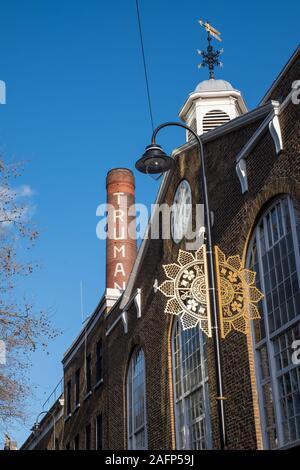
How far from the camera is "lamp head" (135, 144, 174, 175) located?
13.6 meters

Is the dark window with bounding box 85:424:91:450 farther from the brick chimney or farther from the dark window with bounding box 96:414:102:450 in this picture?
the brick chimney

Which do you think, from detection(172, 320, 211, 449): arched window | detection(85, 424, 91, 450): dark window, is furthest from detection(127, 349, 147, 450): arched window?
detection(85, 424, 91, 450): dark window

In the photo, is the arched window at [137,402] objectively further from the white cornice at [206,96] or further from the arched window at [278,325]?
the white cornice at [206,96]

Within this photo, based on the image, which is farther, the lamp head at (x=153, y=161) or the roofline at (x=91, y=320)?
the roofline at (x=91, y=320)

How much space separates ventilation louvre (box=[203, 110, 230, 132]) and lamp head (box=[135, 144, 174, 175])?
14425 mm

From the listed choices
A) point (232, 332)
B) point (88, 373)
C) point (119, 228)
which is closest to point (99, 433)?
point (88, 373)

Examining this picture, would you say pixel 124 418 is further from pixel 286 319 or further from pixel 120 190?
pixel 120 190

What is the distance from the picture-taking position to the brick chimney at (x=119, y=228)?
41688 mm

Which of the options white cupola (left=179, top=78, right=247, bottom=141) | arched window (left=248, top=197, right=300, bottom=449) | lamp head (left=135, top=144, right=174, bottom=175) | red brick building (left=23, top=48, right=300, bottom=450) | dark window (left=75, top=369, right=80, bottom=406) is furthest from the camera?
dark window (left=75, top=369, right=80, bottom=406)

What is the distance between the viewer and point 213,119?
2831 centimetres

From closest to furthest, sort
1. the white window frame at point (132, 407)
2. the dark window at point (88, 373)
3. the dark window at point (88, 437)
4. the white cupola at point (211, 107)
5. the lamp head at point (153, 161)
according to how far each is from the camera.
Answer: the lamp head at point (153, 161)
the white window frame at point (132, 407)
the white cupola at point (211, 107)
the dark window at point (88, 437)
the dark window at point (88, 373)

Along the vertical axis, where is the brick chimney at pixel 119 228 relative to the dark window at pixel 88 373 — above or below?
above

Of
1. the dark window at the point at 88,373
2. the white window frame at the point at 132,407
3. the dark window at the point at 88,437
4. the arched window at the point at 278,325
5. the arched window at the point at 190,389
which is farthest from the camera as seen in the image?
the dark window at the point at 88,373

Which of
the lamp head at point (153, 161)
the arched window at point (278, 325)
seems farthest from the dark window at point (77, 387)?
the lamp head at point (153, 161)
